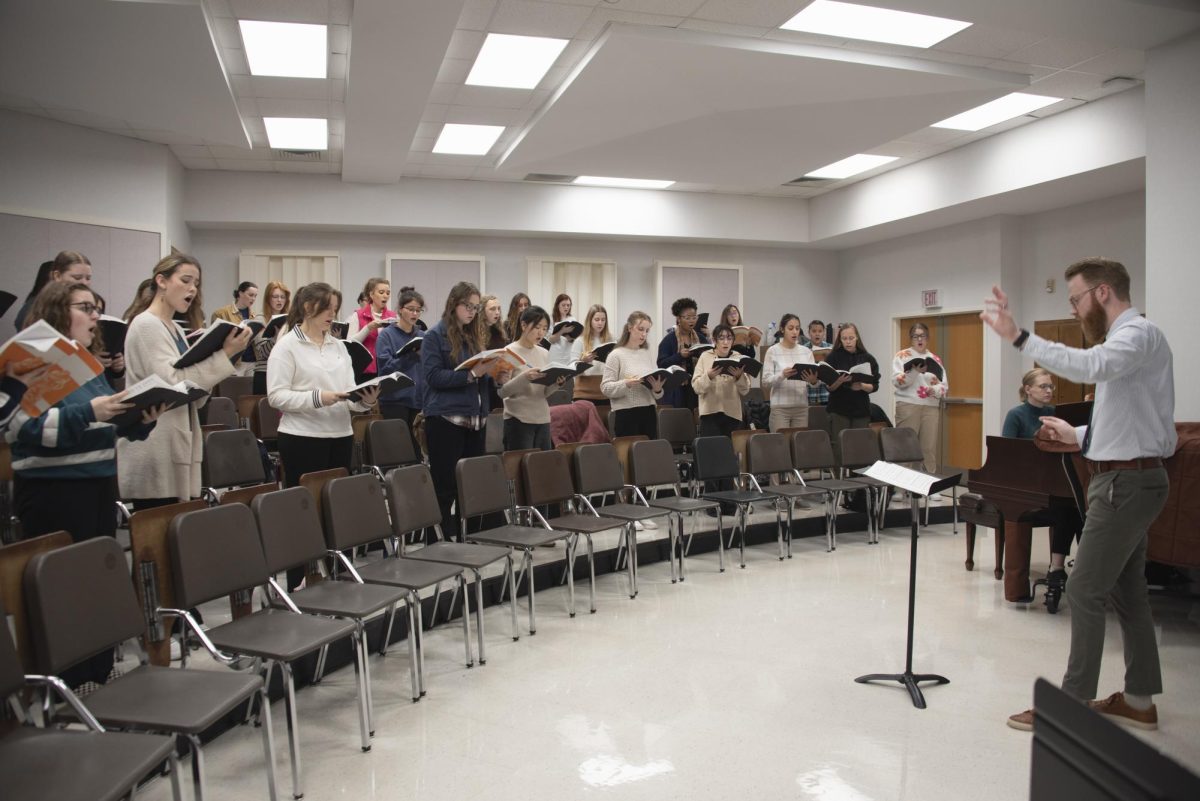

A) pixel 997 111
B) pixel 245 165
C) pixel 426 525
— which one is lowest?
pixel 426 525

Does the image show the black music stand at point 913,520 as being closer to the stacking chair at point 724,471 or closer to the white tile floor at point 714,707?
the white tile floor at point 714,707

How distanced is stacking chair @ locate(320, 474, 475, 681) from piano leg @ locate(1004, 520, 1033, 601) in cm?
313

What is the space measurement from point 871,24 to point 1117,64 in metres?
2.34

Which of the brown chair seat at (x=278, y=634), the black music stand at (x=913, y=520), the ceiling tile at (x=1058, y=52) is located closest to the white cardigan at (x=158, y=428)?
the brown chair seat at (x=278, y=634)

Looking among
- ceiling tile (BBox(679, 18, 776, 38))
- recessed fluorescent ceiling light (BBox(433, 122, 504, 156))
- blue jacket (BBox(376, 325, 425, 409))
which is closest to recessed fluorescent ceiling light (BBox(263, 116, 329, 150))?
recessed fluorescent ceiling light (BBox(433, 122, 504, 156))

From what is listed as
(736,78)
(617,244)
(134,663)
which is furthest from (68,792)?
(617,244)

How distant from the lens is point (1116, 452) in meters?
2.80

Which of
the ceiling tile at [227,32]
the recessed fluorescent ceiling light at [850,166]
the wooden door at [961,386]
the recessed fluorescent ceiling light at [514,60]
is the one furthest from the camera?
the wooden door at [961,386]

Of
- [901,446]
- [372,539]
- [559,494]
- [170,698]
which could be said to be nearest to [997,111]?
[901,446]

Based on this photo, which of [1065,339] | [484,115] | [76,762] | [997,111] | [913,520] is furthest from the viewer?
A: [1065,339]

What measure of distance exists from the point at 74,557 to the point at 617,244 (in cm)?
901

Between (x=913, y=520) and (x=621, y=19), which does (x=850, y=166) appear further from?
(x=913, y=520)

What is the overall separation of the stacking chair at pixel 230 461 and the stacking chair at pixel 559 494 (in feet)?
4.91

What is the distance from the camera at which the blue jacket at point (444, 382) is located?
14.9ft
